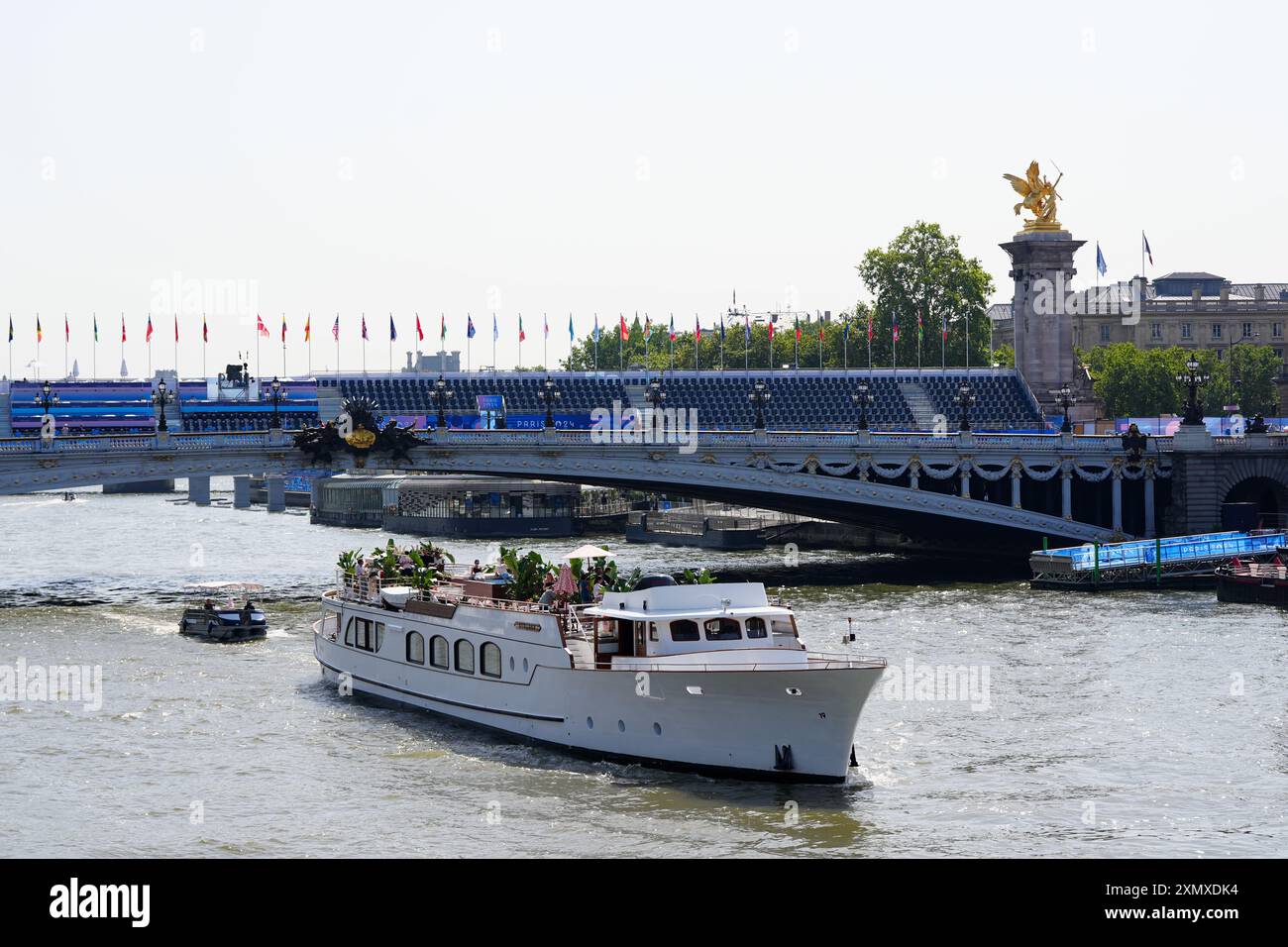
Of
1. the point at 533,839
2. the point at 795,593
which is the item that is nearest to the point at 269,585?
the point at 795,593

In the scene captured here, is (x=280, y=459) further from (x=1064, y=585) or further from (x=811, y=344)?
(x=811, y=344)

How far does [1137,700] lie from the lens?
166 feet

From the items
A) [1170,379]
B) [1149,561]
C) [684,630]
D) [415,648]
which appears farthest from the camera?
[1170,379]

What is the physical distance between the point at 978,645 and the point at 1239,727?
14984 millimetres

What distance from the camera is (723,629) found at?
43.7 metres

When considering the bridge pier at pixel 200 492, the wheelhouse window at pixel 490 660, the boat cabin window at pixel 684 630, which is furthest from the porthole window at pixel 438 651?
the bridge pier at pixel 200 492

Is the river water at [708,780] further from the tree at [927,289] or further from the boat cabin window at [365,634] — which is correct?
the tree at [927,289]

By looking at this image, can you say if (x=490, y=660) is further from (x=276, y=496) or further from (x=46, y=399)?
(x=276, y=496)

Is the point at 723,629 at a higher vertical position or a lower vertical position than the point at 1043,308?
lower

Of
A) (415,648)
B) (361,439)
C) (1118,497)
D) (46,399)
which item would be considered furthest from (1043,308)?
(415,648)

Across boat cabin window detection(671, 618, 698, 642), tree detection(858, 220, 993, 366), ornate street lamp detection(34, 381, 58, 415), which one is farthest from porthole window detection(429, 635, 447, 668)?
tree detection(858, 220, 993, 366)

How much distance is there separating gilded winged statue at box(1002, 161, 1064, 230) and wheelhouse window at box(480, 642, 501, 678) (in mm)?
68852

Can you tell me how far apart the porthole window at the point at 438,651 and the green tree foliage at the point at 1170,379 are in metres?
95.3

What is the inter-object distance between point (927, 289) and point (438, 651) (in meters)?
97.3
